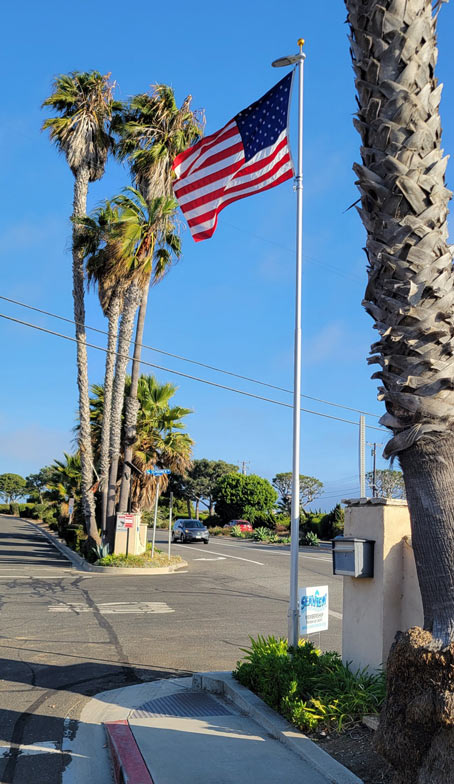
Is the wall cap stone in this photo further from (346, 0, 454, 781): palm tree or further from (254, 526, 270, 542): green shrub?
(254, 526, 270, 542): green shrub

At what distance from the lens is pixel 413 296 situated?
396 cm

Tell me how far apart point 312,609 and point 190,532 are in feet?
108

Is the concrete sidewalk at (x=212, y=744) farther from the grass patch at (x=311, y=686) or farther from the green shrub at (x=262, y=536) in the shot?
the green shrub at (x=262, y=536)

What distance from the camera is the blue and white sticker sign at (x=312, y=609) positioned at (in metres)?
7.52

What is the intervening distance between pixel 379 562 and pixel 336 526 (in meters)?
36.1

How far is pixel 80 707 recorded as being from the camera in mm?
7047

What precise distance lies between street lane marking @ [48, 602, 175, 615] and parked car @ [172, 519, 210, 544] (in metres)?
25.4

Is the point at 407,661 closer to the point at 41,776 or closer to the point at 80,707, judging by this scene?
the point at 41,776

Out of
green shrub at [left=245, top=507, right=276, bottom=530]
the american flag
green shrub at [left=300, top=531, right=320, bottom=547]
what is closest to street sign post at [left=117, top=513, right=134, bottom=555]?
the american flag

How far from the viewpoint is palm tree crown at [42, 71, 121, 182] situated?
24281 millimetres

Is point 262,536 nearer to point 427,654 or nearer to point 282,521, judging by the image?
point 282,521

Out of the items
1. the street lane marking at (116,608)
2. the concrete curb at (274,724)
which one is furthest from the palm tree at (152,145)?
the concrete curb at (274,724)

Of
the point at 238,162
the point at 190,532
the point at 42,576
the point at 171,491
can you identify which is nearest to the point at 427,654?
the point at 238,162

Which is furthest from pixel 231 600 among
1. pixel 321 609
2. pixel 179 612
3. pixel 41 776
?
Result: pixel 41 776
